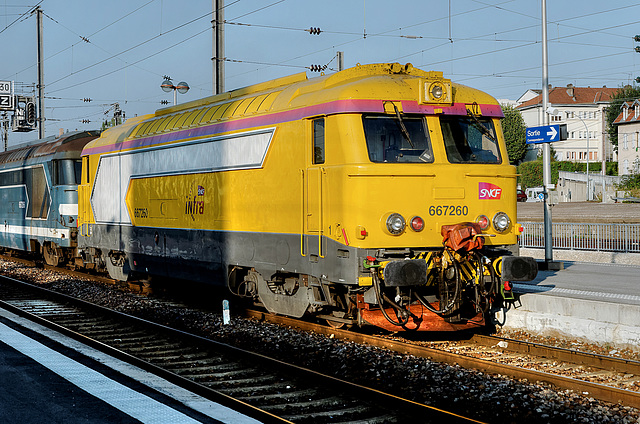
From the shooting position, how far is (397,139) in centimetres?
995

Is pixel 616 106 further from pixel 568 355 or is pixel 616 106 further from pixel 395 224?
pixel 395 224

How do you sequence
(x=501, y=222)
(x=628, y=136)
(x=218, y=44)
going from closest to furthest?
(x=501, y=222) < (x=218, y=44) < (x=628, y=136)

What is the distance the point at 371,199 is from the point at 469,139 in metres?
2.02

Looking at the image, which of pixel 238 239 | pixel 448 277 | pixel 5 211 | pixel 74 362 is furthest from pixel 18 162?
pixel 448 277

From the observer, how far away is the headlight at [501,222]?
1028 centimetres

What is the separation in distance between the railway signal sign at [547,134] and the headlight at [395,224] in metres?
8.70

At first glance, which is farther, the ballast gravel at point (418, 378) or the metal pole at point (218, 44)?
the metal pole at point (218, 44)

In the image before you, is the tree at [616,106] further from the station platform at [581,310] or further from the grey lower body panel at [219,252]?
the grey lower body panel at [219,252]

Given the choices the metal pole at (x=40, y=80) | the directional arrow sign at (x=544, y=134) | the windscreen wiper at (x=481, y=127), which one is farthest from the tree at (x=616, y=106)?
the windscreen wiper at (x=481, y=127)

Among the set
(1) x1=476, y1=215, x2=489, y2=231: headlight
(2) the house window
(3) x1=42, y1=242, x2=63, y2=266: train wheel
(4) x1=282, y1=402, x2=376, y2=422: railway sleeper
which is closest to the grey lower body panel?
(1) x1=476, y1=215, x2=489, y2=231: headlight

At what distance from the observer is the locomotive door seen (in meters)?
10.1

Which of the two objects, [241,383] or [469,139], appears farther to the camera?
[469,139]

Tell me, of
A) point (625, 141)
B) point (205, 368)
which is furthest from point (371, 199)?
point (625, 141)

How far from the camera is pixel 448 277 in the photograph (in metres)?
9.71
